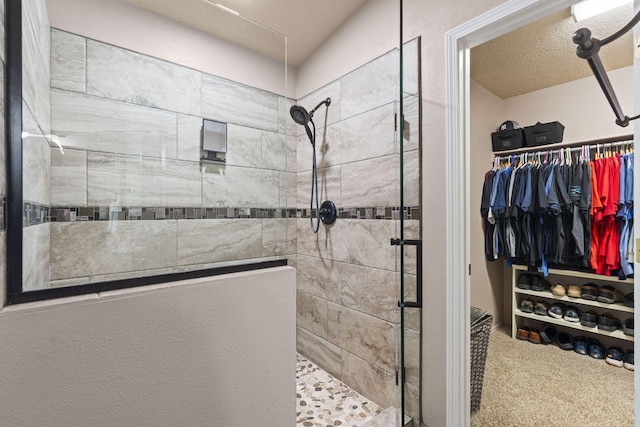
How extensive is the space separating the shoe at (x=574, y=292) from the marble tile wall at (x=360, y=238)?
2.06 meters

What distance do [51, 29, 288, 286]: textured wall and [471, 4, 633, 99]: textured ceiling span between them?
6.91ft

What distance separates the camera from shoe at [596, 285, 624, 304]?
2330 mm

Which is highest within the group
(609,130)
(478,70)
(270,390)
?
(478,70)

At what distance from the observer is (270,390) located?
2.50ft

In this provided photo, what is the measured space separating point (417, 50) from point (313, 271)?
1.43 m

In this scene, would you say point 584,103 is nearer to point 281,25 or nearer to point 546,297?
point 546,297

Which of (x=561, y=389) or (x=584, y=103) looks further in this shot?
(x=584, y=103)

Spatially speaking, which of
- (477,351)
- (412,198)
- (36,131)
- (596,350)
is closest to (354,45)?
(412,198)

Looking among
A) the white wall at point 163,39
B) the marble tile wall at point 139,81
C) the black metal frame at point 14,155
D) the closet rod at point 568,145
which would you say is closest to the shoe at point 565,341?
the closet rod at point 568,145

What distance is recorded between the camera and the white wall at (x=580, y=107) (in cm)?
240

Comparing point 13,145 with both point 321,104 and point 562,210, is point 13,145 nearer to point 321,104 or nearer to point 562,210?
point 321,104

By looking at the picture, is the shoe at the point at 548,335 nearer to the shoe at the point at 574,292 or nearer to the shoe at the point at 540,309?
the shoe at the point at 540,309

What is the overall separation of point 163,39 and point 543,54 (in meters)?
2.64

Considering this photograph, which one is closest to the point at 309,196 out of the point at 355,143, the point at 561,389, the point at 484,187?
the point at 355,143
